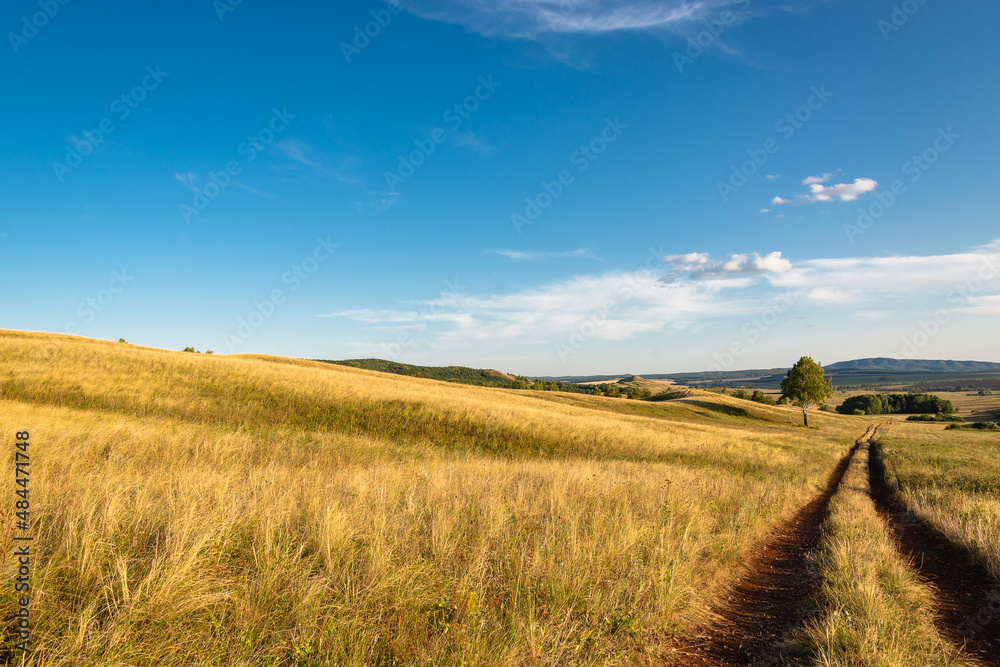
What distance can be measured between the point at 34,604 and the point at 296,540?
7.16 ft

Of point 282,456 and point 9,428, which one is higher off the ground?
point 9,428

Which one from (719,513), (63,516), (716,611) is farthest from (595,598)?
(719,513)

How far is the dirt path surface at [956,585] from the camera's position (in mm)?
5242

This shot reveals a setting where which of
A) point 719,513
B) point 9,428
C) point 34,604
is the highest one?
point 9,428

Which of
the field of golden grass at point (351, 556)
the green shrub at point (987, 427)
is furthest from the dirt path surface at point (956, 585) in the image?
the green shrub at point (987, 427)

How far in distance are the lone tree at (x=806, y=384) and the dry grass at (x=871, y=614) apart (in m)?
65.4

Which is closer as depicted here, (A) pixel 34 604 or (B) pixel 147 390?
(A) pixel 34 604

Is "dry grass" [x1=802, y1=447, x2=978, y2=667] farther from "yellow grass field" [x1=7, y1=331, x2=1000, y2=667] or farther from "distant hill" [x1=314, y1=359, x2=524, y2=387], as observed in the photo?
"distant hill" [x1=314, y1=359, x2=524, y2=387]

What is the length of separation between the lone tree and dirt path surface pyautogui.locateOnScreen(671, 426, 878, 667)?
64740mm

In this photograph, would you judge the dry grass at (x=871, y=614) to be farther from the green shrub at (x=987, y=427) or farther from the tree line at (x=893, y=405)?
the tree line at (x=893, y=405)

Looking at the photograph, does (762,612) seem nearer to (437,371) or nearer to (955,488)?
(955,488)

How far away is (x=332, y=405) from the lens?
71.8ft

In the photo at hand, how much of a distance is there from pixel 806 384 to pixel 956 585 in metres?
67.1

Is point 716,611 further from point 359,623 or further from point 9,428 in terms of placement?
Answer: point 9,428
